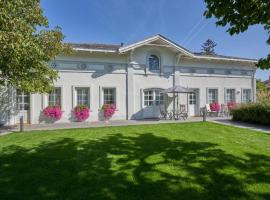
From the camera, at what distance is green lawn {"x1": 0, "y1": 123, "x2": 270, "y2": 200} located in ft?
13.5

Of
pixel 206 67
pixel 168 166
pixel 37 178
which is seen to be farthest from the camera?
pixel 206 67

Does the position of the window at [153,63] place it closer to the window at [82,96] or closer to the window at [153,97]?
the window at [153,97]

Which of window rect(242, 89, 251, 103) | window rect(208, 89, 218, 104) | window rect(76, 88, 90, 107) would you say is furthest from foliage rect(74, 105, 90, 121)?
window rect(242, 89, 251, 103)

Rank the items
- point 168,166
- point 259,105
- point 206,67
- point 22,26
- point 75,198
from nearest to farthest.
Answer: point 75,198
point 168,166
point 22,26
point 259,105
point 206,67

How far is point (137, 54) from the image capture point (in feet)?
56.0

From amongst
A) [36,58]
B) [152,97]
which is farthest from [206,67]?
[36,58]

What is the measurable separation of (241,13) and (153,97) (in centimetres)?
1378

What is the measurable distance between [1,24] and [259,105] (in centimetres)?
1247

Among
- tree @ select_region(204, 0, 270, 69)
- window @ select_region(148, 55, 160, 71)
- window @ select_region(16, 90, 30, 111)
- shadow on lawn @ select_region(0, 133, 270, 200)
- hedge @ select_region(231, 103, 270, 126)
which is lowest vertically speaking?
shadow on lawn @ select_region(0, 133, 270, 200)

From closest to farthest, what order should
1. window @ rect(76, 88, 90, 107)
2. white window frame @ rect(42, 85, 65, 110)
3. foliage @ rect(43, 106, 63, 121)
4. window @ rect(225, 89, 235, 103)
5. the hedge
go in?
1. the hedge
2. foliage @ rect(43, 106, 63, 121)
3. white window frame @ rect(42, 85, 65, 110)
4. window @ rect(76, 88, 90, 107)
5. window @ rect(225, 89, 235, 103)

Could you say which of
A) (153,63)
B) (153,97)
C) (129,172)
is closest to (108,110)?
(153,97)

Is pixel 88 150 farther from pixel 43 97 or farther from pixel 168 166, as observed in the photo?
pixel 43 97

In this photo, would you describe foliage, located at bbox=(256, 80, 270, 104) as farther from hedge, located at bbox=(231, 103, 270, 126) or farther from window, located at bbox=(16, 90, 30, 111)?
window, located at bbox=(16, 90, 30, 111)

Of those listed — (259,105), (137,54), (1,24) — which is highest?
(137,54)
